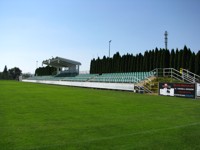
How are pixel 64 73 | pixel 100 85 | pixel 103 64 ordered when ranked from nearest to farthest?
pixel 100 85 → pixel 103 64 → pixel 64 73

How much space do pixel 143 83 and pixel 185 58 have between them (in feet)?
30.0

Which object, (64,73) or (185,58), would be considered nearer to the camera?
(185,58)

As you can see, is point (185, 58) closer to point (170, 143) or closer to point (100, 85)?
point (100, 85)

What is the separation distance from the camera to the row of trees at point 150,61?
34.5m

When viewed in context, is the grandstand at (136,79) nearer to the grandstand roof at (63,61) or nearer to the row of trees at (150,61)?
the grandstand roof at (63,61)

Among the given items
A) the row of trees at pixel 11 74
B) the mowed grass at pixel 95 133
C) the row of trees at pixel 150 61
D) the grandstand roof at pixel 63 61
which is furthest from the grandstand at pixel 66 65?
the row of trees at pixel 11 74

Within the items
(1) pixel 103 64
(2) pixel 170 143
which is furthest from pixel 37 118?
(1) pixel 103 64

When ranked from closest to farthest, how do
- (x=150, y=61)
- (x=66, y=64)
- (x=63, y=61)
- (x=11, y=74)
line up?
(x=150, y=61) → (x=63, y=61) → (x=66, y=64) → (x=11, y=74)

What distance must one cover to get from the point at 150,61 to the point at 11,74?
113 m

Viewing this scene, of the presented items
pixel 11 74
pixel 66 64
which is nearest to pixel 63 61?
pixel 66 64

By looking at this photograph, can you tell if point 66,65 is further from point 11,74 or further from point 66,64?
point 11,74

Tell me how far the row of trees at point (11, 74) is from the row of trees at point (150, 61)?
79.1 meters

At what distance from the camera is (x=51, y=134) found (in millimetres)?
6859

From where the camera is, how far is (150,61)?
136 ft
